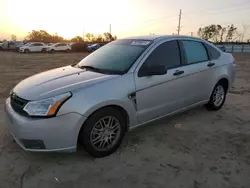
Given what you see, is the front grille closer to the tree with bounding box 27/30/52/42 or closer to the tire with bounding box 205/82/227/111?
the tire with bounding box 205/82/227/111

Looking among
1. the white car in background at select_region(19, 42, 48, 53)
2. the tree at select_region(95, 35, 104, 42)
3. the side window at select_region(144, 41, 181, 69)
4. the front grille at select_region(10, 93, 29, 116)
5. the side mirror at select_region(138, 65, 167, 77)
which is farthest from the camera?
the tree at select_region(95, 35, 104, 42)

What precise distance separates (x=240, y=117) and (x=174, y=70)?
6.37 ft

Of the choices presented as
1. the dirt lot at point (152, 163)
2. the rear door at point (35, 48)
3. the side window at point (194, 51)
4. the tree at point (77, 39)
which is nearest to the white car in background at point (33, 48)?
the rear door at point (35, 48)

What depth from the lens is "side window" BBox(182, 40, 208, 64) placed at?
4.18 metres

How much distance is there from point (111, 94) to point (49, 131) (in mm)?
858

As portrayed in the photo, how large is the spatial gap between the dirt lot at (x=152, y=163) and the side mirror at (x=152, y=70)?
1.06 m

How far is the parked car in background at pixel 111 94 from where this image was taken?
108 inches

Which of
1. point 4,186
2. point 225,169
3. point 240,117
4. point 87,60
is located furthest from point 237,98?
point 4,186

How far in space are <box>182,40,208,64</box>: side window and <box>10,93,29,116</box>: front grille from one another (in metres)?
2.72

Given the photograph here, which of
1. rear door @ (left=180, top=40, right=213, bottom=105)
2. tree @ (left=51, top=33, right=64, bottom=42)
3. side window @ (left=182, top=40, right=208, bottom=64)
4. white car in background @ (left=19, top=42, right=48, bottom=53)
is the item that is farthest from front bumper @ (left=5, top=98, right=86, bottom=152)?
tree @ (left=51, top=33, right=64, bottom=42)

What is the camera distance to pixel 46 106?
2719mm

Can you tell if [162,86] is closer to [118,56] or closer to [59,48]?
[118,56]

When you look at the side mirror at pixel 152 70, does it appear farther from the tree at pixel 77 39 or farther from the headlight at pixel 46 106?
the tree at pixel 77 39

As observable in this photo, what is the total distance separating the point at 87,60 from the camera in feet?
13.4
